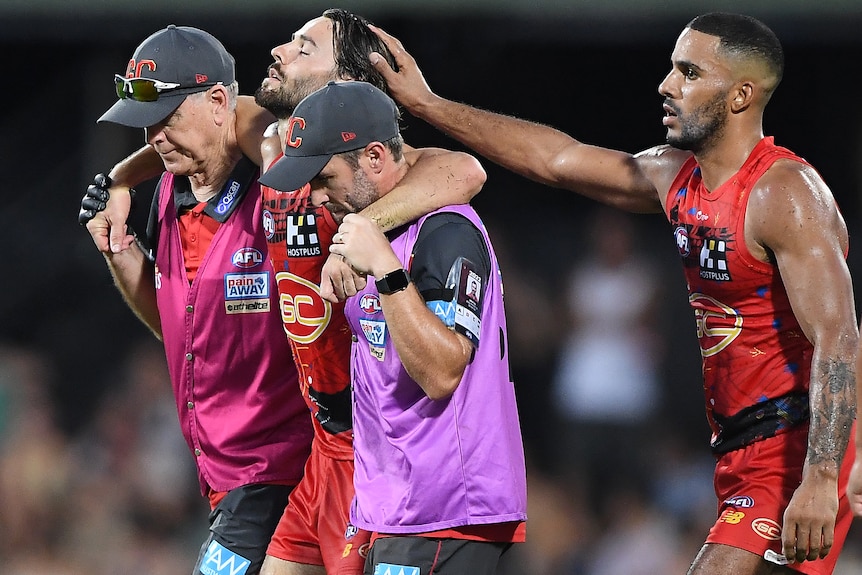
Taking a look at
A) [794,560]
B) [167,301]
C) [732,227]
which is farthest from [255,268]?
[794,560]

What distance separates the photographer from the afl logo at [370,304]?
4.41 metres

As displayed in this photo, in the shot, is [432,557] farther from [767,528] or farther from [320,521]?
[767,528]

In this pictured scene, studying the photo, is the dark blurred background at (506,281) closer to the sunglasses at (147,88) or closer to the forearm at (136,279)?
the forearm at (136,279)

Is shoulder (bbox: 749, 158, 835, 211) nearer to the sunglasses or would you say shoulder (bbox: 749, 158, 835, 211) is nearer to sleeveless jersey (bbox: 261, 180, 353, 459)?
sleeveless jersey (bbox: 261, 180, 353, 459)

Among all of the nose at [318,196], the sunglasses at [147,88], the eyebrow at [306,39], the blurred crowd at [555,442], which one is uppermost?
the eyebrow at [306,39]

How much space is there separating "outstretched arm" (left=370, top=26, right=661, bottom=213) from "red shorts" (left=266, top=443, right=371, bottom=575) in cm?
148

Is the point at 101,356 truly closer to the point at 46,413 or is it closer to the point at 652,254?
the point at 46,413

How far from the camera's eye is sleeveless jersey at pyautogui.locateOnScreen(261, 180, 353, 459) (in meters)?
4.98

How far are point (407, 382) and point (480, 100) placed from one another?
792cm

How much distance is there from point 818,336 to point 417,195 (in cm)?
144

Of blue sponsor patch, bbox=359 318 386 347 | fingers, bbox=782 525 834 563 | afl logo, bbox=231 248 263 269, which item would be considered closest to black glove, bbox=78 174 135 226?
afl logo, bbox=231 248 263 269

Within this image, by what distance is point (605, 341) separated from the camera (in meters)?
9.91

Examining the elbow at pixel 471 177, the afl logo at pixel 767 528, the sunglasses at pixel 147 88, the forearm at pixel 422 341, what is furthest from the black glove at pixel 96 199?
the afl logo at pixel 767 528

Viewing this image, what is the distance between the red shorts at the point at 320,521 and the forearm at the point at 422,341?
1024 mm
